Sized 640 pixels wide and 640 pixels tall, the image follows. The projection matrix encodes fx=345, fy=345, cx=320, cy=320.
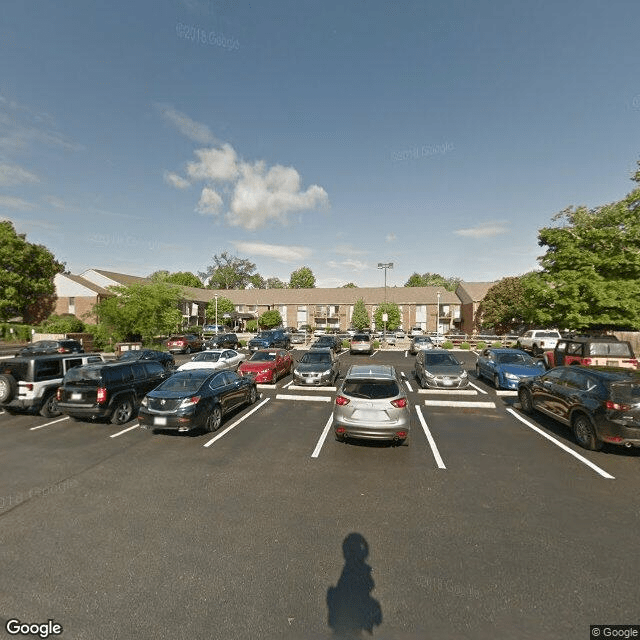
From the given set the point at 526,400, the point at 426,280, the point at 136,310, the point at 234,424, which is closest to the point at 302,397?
the point at 234,424

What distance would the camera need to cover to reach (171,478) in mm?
6711

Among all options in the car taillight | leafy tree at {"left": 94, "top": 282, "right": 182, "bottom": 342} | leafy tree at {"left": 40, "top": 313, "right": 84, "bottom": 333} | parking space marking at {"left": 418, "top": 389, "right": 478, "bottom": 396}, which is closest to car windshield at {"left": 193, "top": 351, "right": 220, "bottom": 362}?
parking space marking at {"left": 418, "top": 389, "right": 478, "bottom": 396}

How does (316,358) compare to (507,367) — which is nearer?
(507,367)

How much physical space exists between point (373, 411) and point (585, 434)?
5.06 meters

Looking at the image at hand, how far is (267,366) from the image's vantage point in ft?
52.6

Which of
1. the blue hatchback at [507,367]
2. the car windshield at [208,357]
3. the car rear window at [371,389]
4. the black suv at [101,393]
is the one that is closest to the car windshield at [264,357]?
the car windshield at [208,357]

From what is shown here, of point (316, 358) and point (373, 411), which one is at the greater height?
point (316, 358)

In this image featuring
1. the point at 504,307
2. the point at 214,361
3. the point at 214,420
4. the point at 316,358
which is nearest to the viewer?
the point at 214,420

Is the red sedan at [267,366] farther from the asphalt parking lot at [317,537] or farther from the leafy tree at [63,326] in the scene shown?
the leafy tree at [63,326]

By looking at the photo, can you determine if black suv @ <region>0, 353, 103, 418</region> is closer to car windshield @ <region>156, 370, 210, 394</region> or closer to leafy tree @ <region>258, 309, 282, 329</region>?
car windshield @ <region>156, 370, 210, 394</region>

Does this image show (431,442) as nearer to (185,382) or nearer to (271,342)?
(185,382)

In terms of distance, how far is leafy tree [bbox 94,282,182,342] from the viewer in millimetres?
28406

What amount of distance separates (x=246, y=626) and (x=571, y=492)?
230 inches

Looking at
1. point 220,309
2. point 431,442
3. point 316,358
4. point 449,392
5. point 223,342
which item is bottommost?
point 431,442
